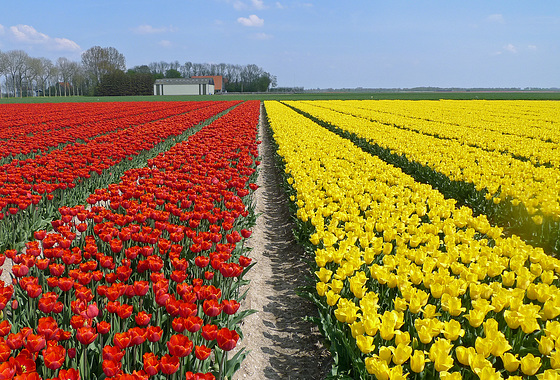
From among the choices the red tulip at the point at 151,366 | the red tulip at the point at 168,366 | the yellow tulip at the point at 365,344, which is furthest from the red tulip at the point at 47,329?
the yellow tulip at the point at 365,344

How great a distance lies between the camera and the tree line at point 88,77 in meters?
101

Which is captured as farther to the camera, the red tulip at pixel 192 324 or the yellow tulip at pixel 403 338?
the yellow tulip at pixel 403 338

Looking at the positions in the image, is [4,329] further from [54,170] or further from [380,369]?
[54,170]

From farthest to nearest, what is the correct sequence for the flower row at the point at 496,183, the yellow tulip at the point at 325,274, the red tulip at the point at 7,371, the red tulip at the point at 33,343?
the flower row at the point at 496,183 < the yellow tulip at the point at 325,274 < the red tulip at the point at 33,343 < the red tulip at the point at 7,371

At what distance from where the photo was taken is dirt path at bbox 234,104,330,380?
347 centimetres

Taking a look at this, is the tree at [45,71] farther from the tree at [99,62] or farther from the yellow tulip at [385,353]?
the yellow tulip at [385,353]

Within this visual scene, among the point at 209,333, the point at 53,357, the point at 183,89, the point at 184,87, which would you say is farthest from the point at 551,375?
the point at 184,87

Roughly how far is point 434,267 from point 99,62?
12610 centimetres

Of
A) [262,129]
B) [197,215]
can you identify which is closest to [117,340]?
[197,215]

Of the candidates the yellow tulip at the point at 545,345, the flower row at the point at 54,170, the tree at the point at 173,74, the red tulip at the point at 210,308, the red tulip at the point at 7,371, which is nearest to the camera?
the red tulip at the point at 7,371

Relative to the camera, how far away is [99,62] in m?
114

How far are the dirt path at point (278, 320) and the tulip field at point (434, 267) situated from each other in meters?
0.32

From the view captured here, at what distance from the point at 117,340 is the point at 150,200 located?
3296 mm

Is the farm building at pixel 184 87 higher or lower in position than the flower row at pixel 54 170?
higher
